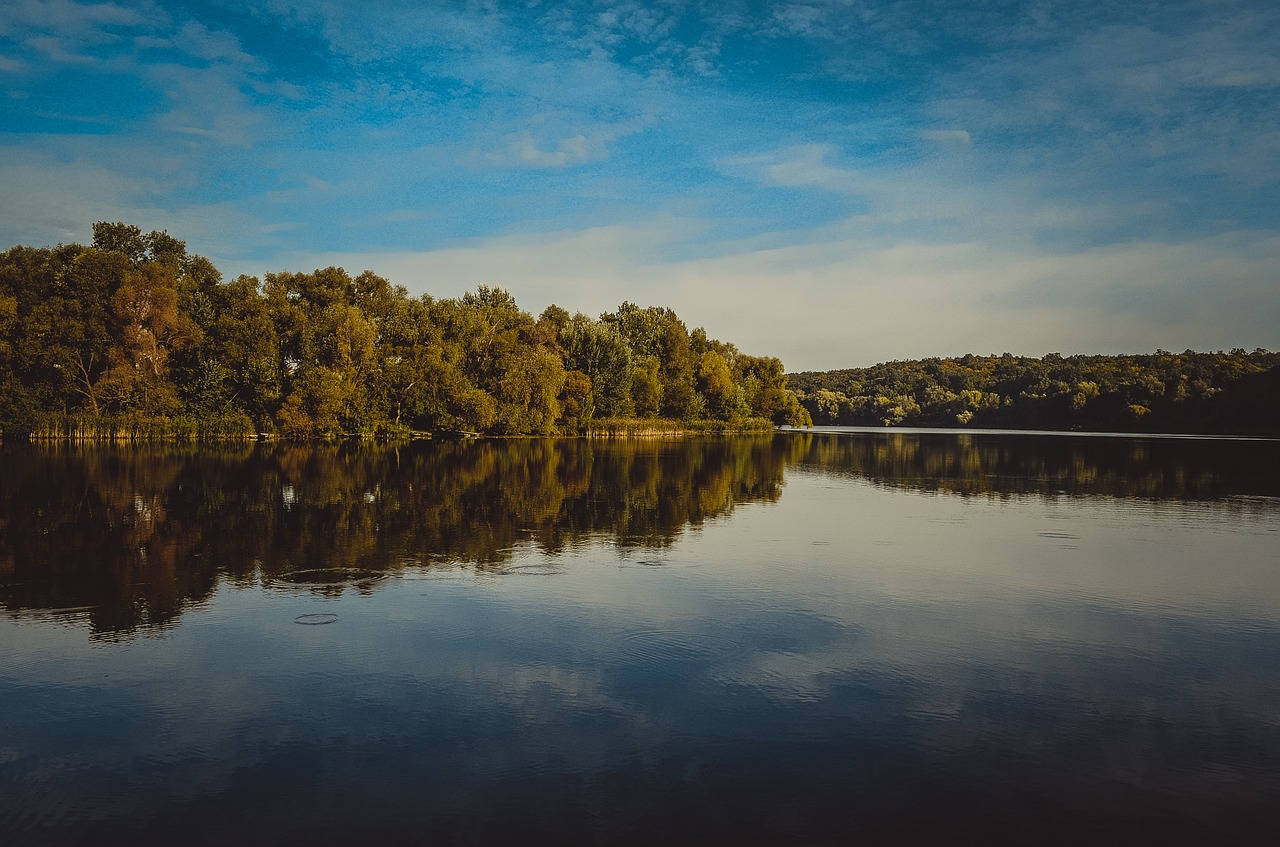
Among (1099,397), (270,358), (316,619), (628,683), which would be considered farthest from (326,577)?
(1099,397)

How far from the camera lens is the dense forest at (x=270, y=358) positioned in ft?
207

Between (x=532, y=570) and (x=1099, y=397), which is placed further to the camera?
(x=1099, y=397)

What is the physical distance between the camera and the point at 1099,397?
482ft

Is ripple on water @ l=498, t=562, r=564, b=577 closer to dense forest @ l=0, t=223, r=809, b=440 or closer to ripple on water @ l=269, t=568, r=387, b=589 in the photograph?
ripple on water @ l=269, t=568, r=387, b=589

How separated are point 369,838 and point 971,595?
11.8m

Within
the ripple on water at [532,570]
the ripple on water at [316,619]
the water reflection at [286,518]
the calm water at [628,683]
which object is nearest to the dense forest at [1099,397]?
the water reflection at [286,518]

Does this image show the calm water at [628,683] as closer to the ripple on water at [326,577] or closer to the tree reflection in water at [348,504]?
the ripple on water at [326,577]

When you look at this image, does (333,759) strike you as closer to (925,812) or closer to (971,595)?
(925,812)

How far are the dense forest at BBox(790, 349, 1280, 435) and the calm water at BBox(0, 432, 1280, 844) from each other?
129m

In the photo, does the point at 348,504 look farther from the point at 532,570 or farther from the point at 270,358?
the point at 270,358

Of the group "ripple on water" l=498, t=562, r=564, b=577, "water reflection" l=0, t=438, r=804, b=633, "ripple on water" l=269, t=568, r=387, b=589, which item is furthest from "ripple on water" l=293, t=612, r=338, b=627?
"ripple on water" l=498, t=562, r=564, b=577

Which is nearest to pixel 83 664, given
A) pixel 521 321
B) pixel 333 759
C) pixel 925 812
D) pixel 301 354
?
pixel 333 759

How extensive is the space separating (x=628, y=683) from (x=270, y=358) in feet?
235

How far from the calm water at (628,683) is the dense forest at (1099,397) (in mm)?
128690
